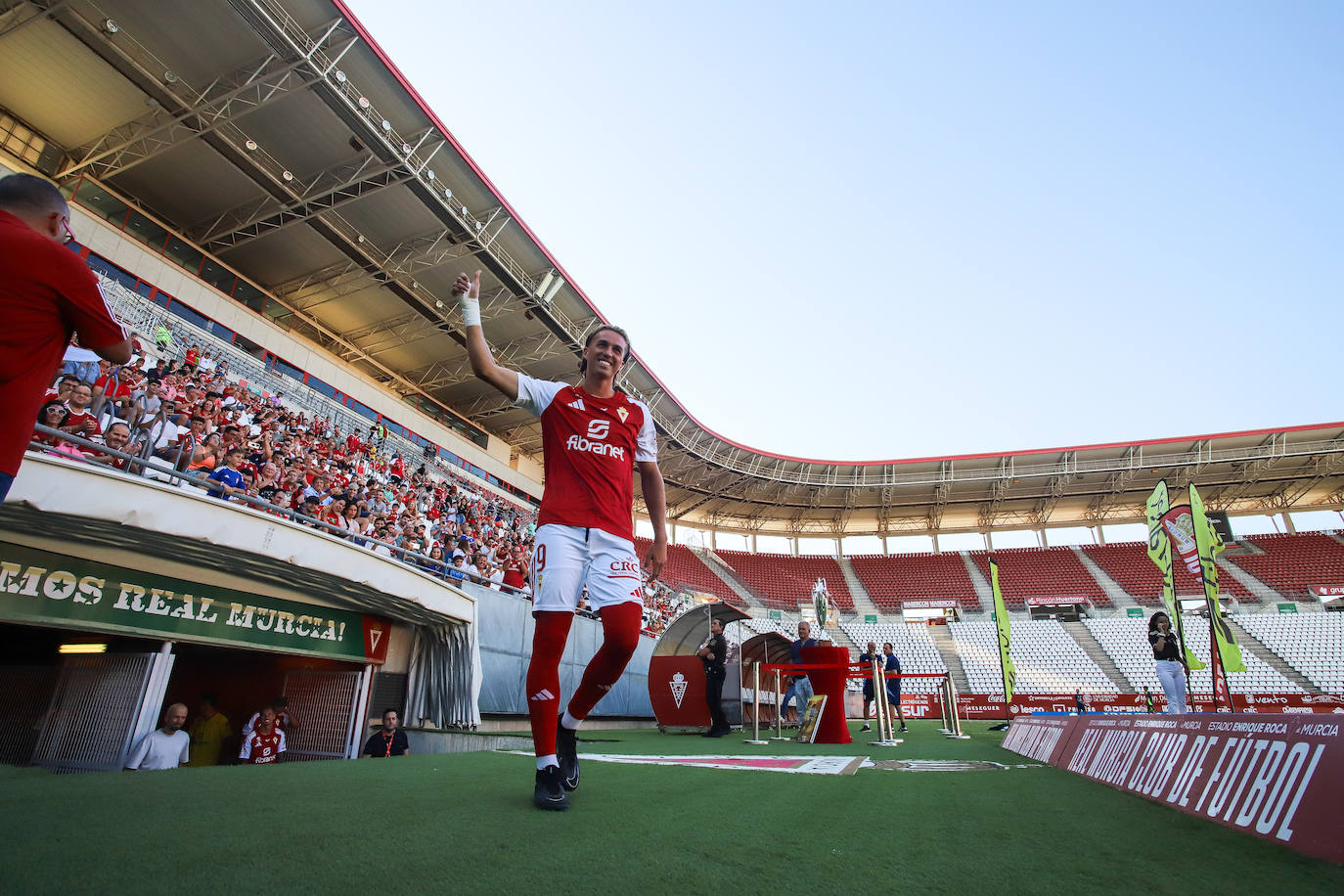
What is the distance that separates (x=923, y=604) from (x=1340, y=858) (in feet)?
106

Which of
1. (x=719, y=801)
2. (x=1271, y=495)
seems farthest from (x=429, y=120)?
(x=1271, y=495)

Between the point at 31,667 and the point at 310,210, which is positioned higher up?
the point at 310,210

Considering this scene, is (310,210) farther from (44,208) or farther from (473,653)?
(44,208)

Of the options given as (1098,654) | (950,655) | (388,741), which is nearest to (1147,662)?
(1098,654)

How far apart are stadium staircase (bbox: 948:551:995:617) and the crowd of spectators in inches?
761

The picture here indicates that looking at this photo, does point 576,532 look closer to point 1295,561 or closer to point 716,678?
point 716,678

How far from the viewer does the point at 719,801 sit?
242cm

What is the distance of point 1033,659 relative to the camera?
2536 centimetres

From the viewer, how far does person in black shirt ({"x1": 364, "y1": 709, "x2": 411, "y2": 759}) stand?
6.40 metres

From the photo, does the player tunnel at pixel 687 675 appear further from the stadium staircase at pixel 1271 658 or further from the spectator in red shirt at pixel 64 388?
the stadium staircase at pixel 1271 658

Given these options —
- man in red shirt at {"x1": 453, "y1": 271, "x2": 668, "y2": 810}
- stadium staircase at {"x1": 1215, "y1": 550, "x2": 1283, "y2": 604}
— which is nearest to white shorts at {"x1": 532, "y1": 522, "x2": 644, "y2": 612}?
man in red shirt at {"x1": 453, "y1": 271, "x2": 668, "y2": 810}

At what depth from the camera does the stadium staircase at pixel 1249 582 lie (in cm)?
2730

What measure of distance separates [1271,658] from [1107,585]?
764 cm

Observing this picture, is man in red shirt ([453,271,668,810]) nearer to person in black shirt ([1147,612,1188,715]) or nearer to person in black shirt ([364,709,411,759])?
person in black shirt ([364,709,411,759])
